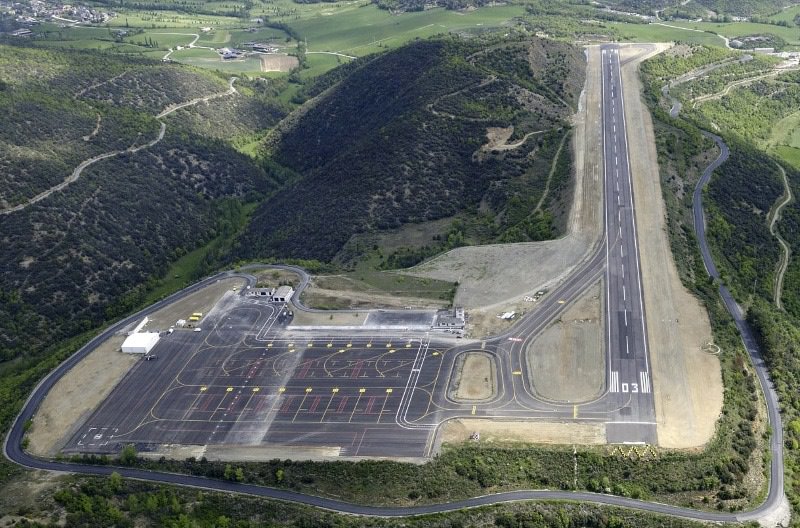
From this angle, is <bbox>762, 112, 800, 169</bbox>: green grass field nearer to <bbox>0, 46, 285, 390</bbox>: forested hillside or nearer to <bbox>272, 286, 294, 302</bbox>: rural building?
<bbox>272, 286, 294, 302</bbox>: rural building

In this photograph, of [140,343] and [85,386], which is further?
[140,343]

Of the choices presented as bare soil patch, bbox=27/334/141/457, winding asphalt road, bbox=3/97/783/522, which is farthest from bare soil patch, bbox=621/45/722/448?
bare soil patch, bbox=27/334/141/457

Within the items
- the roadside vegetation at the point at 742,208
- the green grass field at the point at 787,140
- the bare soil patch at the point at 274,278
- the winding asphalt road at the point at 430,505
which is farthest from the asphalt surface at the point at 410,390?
the green grass field at the point at 787,140

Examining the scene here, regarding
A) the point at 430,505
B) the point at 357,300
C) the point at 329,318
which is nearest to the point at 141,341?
the point at 329,318

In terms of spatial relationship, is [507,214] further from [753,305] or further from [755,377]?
[755,377]

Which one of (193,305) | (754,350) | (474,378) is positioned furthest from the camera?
(193,305)

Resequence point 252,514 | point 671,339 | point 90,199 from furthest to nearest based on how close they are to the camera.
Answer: point 90,199
point 671,339
point 252,514

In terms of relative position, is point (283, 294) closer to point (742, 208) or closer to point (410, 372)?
point (410, 372)
